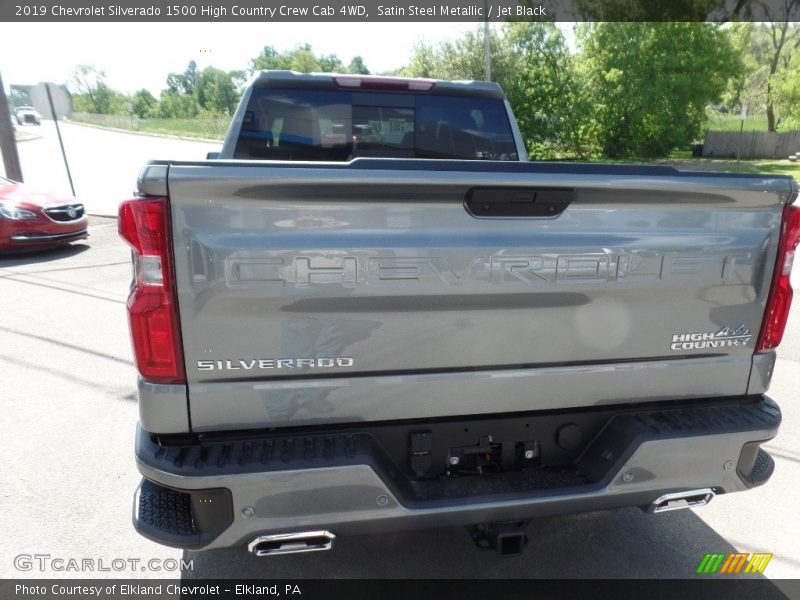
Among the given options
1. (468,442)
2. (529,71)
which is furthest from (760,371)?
(529,71)

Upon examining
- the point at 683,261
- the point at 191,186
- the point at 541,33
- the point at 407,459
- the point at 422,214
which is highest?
the point at 541,33

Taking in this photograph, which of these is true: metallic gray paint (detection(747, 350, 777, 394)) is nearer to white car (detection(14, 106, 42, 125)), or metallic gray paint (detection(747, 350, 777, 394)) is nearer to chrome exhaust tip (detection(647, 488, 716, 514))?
chrome exhaust tip (detection(647, 488, 716, 514))

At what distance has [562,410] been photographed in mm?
2271

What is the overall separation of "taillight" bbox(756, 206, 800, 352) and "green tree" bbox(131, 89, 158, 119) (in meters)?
78.8

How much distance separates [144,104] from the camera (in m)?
74.4

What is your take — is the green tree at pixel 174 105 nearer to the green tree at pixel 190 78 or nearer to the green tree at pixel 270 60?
the green tree at pixel 190 78

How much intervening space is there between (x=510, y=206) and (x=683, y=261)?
0.70 meters

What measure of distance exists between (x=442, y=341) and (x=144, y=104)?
8339 centimetres

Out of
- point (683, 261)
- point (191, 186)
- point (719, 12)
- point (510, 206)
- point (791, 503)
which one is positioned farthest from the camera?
point (719, 12)

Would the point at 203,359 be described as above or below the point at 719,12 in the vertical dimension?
below

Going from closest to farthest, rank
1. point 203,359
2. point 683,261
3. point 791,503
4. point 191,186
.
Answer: point 191,186 < point 203,359 < point 683,261 < point 791,503

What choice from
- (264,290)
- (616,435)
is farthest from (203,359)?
(616,435)

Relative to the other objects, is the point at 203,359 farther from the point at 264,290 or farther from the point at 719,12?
the point at 719,12

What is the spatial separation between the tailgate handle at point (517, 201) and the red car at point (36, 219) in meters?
9.88
